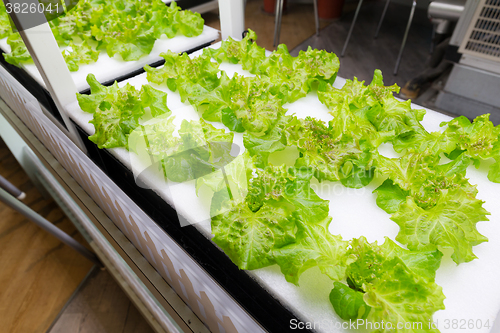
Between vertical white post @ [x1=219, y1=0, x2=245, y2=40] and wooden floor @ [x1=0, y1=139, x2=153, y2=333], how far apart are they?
1342 millimetres

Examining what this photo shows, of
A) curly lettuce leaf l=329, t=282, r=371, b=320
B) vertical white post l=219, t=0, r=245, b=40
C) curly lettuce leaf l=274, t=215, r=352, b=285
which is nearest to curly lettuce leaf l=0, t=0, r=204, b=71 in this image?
vertical white post l=219, t=0, r=245, b=40

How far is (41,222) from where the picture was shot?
1363mm

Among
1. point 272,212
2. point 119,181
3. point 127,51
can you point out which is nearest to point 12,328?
point 119,181

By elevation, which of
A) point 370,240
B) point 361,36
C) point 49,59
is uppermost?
point 49,59

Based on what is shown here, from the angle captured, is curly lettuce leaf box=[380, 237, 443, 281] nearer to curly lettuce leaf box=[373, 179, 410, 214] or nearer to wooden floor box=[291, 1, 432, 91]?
curly lettuce leaf box=[373, 179, 410, 214]

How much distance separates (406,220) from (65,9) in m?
1.40

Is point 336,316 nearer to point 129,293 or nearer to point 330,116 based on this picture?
point 330,116

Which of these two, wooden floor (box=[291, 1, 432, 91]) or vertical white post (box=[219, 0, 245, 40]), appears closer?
vertical white post (box=[219, 0, 245, 40])

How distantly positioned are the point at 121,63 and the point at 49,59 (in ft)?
0.90

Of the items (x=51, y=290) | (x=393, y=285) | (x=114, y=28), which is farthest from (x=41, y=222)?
(x=393, y=285)

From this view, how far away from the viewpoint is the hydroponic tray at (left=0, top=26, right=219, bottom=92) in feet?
3.36

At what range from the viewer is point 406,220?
56cm

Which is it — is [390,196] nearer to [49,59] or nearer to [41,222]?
[49,59]

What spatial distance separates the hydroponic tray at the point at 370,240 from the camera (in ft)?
1.57
